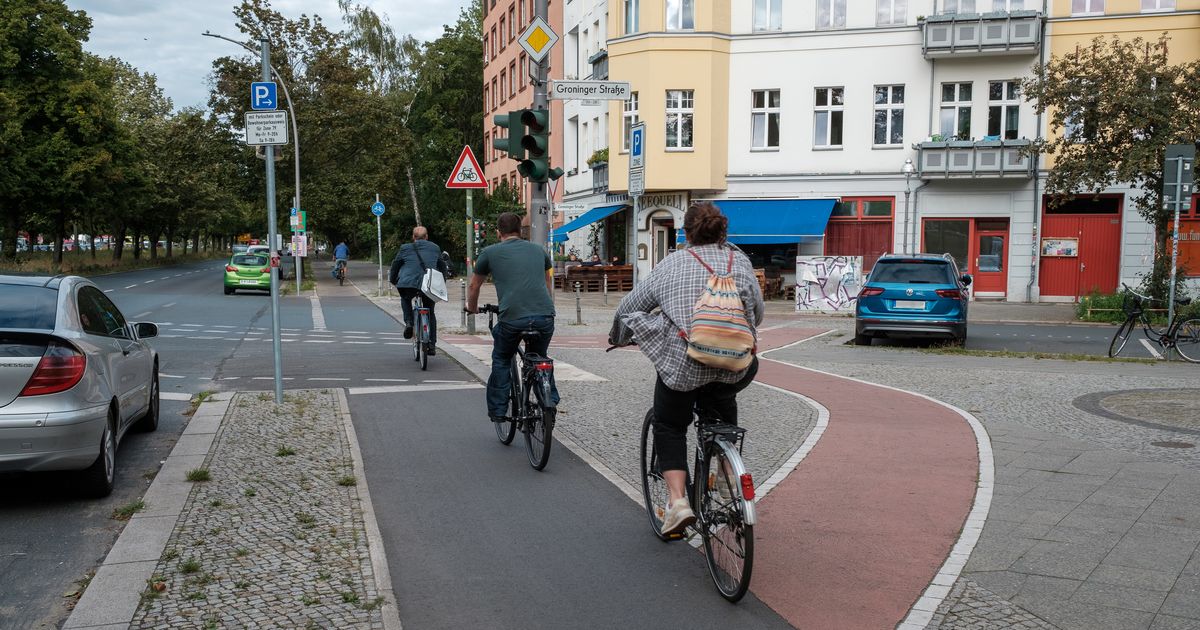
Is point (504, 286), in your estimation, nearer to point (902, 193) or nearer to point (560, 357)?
point (560, 357)

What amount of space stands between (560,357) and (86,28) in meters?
43.0

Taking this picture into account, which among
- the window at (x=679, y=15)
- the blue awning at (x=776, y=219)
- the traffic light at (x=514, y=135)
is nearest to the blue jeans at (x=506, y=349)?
the traffic light at (x=514, y=135)

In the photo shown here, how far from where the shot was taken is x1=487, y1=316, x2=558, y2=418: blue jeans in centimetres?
728

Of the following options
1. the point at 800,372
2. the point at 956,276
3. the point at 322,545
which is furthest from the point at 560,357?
the point at 322,545

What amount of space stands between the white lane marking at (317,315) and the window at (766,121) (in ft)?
47.3

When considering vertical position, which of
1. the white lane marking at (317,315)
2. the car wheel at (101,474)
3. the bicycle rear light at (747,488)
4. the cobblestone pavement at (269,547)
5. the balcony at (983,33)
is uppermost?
the balcony at (983,33)

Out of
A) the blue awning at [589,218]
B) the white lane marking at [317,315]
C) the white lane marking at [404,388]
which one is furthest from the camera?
the blue awning at [589,218]

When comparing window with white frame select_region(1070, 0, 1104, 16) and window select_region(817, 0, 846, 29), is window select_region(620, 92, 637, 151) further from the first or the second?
window with white frame select_region(1070, 0, 1104, 16)

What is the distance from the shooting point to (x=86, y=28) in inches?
1890

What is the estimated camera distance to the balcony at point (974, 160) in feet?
99.3

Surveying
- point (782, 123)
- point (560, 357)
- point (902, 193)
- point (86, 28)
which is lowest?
point (560, 357)

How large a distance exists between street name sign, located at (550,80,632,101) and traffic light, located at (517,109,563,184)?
67 cm

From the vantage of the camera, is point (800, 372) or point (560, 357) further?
point (560, 357)

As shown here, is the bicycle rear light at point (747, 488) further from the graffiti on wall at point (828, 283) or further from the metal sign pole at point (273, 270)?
the graffiti on wall at point (828, 283)
